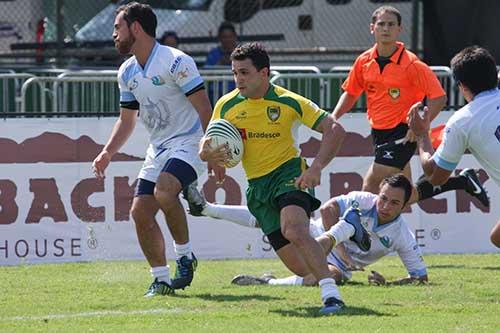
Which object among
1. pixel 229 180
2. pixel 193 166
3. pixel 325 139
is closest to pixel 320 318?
pixel 325 139

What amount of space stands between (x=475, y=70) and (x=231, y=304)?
2.36m

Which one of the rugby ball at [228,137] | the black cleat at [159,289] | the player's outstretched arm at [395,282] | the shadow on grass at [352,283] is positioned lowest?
the shadow on grass at [352,283]

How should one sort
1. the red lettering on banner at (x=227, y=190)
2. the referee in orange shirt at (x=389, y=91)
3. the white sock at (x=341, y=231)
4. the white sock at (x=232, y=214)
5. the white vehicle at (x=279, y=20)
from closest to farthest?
the white sock at (x=341, y=231) → the referee in orange shirt at (x=389, y=91) → the white sock at (x=232, y=214) → the red lettering on banner at (x=227, y=190) → the white vehicle at (x=279, y=20)

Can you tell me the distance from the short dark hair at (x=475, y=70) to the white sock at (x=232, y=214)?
149 inches

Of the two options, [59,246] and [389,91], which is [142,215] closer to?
[389,91]

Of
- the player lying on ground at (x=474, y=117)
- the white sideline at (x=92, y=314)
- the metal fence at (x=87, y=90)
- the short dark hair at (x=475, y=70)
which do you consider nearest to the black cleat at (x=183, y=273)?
Answer: the white sideline at (x=92, y=314)

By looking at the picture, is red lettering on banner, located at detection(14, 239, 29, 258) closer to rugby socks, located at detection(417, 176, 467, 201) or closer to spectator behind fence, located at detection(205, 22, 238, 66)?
rugby socks, located at detection(417, 176, 467, 201)

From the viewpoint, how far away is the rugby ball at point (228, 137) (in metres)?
9.25

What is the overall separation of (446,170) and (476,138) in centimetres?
30

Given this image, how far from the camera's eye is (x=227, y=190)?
13.5 metres

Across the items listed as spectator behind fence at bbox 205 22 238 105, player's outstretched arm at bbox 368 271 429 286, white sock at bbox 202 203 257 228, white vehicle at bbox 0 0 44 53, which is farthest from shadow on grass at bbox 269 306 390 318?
white vehicle at bbox 0 0 44 53

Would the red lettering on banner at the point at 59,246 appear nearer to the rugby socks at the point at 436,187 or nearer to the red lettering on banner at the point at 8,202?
the red lettering on banner at the point at 8,202

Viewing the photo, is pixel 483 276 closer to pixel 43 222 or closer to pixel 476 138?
pixel 476 138

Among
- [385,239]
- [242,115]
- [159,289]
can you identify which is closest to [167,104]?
[242,115]
